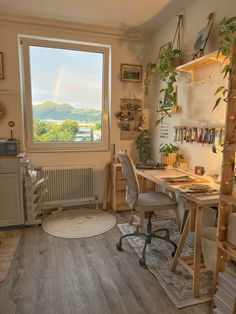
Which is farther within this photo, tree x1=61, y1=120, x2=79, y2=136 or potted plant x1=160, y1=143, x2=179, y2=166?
tree x1=61, y1=120, x2=79, y2=136

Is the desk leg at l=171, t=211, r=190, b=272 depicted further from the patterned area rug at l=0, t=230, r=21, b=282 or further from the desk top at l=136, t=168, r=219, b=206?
the patterned area rug at l=0, t=230, r=21, b=282

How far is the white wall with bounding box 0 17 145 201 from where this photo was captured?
2971 millimetres

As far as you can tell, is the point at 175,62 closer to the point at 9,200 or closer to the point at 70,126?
the point at 70,126

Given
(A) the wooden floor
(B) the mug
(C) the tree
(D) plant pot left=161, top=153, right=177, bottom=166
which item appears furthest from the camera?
(C) the tree

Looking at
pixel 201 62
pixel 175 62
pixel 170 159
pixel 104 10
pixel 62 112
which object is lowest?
pixel 170 159

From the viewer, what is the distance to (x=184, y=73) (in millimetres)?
2750

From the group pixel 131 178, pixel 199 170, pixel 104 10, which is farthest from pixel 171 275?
pixel 104 10

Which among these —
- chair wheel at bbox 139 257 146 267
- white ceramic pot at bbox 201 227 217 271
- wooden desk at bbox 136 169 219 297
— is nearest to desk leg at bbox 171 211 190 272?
wooden desk at bbox 136 169 219 297

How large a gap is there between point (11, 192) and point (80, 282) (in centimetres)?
140

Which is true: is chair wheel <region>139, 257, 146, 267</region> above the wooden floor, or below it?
above

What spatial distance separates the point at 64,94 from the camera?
3.37 m

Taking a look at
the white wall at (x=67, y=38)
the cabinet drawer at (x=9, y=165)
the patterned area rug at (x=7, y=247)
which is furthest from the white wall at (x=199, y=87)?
the patterned area rug at (x=7, y=247)

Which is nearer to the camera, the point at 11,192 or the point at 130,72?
the point at 11,192

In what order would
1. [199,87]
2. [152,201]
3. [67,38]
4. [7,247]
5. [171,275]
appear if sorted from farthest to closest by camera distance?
[67,38] → [199,87] → [7,247] → [152,201] → [171,275]
